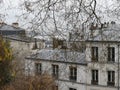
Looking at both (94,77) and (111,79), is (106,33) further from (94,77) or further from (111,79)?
(94,77)

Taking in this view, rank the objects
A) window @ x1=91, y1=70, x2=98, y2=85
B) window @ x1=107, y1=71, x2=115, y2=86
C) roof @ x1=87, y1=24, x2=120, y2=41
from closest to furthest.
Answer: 1. roof @ x1=87, y1=24, x2=120, y2=41
2. window @ x1=107, y1=71, x2=115, y2=86
3. window @ x1=91, y1=70, x2=98, y2=85

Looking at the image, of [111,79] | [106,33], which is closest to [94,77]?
[111,79]

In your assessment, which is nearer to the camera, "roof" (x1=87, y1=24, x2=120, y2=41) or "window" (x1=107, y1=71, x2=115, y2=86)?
"roof" (x1=87, y1=24, x2=120, y2=41)

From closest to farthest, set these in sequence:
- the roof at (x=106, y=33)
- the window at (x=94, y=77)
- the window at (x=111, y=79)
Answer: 1. the roof at (x=106, y=33)
2. the window at (x=111, y=79)
3. the window at (x=94, y=77)

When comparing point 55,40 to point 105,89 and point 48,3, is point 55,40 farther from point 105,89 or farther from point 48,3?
point 105,89

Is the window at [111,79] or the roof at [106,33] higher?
the roof at [106,33]

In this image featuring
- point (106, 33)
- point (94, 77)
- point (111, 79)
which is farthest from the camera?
point (94, 77)

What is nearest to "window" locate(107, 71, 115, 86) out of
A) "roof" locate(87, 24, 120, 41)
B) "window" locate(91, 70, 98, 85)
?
"window" locate(91, 70, 98, 85)

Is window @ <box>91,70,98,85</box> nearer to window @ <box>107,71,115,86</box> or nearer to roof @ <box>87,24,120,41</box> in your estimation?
window @ <box>107,71,115,86</box>

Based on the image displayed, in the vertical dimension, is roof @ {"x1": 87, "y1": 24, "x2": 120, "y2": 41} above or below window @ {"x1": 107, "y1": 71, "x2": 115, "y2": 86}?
above

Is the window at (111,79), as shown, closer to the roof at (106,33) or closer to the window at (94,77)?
the window at (94,77)

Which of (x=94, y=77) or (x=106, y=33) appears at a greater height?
(x=106, y=33)

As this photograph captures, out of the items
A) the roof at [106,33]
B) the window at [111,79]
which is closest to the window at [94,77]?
the window at [111,79]

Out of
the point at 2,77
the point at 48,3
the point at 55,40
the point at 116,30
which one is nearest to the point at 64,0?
the point at 48,3
